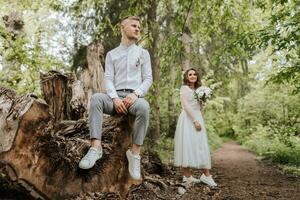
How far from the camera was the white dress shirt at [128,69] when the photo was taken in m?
4.84

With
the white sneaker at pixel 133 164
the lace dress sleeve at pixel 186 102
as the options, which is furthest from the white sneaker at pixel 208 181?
the white sneaker at pixel 133 164

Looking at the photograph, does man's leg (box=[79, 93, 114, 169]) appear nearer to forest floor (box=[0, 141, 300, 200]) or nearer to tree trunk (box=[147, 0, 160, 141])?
forest floor (box=[0, 141, 300, 200])

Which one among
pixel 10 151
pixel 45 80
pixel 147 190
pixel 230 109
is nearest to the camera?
pixel 10 151

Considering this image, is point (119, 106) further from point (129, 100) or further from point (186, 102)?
point (186, 102)

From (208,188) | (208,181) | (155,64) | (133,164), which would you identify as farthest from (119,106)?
(155,64)

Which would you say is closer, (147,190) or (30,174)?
(30,174)

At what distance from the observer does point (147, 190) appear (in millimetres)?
6207

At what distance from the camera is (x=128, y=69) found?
4.86m

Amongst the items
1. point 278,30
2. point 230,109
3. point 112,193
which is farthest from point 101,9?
point 230,109

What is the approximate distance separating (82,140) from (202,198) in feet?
8.74

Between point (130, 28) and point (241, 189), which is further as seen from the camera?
point (241, 189)

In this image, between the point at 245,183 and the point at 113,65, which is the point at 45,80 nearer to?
the point at 113,65

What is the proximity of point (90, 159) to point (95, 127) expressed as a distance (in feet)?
1.19

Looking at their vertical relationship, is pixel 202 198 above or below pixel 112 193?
below
